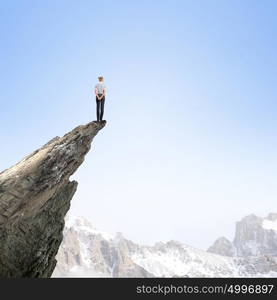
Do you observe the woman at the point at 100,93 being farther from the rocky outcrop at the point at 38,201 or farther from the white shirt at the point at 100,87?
the rocky outcrop at the point at 38,201

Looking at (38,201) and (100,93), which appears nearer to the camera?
(38,201)

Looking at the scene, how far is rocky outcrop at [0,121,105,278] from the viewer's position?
26.5m

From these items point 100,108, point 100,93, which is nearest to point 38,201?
point 100,108

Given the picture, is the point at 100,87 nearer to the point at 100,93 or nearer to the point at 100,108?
the point at 100,93

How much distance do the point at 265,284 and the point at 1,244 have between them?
628 inches

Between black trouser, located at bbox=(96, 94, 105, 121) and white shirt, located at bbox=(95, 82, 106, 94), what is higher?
white shirt, located at bbox=(95, 82, 106, 94)

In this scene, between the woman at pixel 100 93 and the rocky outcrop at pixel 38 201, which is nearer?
the rocky outcrop at pixel 38 201

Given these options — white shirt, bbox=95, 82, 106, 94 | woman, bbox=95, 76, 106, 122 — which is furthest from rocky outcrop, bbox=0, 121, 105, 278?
white shirt, bbox=95, 82, 106, 94

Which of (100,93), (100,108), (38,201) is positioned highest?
(100,93)

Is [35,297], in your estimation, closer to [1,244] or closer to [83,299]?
[83,299]

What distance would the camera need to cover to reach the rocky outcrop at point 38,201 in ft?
87.0

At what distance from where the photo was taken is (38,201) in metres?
27.7

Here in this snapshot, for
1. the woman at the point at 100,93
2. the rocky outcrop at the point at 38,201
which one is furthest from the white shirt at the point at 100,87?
the rocky outcrop at the point at 38,201

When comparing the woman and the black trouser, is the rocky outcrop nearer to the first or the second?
the black trouser
